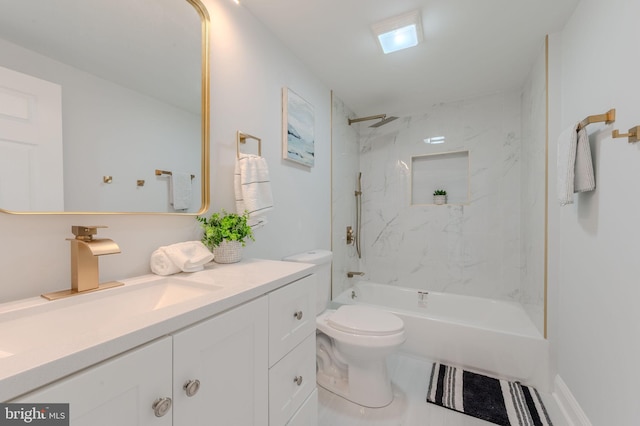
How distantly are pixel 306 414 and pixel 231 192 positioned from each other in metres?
1.11

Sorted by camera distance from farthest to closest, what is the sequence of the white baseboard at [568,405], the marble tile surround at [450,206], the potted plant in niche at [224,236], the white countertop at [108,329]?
the marble tile surround at [450,206] → the white baseboard at [568,405] → the potted plant in niche at [224,236] → the white countertop at [108,329]

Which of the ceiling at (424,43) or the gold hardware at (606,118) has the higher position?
the ceiling at (424,43)

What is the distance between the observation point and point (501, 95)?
2549 millimetres

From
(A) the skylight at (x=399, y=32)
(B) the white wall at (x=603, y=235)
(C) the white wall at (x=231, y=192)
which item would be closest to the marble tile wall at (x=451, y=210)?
(C) the white wall at (x=231, y=192)

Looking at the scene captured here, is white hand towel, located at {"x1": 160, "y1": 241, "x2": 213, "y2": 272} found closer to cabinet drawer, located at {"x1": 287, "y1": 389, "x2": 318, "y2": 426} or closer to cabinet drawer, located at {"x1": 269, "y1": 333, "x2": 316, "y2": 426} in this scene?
cabinet drawer, located at {"x1": 269, "y1": 333, "x2": 316, "y2": 426}

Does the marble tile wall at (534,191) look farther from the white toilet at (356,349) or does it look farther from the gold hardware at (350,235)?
the gold hardware at (350,235)

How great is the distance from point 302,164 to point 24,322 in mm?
1595

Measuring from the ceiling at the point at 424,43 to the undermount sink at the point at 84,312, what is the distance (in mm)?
1551

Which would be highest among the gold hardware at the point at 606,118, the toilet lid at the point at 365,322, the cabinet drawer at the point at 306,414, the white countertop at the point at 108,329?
the gold hardware at the point at 606,118

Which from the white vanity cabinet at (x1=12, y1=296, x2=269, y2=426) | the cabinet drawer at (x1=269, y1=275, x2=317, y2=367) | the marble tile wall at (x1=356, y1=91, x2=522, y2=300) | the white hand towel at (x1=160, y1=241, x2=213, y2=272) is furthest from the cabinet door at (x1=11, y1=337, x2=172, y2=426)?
the marble tile wall at (x1=356, y1=91, x2=522, y2=300)

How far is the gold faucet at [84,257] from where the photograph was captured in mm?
810

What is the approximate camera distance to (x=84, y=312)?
0.79 m

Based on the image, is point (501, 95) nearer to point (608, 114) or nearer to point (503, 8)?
point (503, 8)

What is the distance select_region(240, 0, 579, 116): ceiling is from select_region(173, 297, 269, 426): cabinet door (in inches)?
65.1
